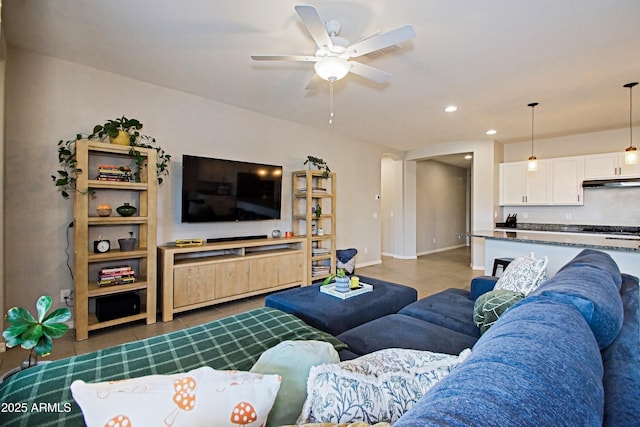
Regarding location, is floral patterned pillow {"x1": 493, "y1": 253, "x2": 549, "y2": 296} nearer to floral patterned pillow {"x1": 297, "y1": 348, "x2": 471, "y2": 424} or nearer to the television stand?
floral patterned pillow {"x1": 297, "y1": 348, "x2": 471, "y2": 424}

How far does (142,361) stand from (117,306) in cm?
201

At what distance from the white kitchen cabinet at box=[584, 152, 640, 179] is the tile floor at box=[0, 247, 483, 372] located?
254 cm

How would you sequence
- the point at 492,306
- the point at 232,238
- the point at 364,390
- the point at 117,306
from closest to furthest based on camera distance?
1. the point at 364,390
2. the point at 492,306
3. the point at 117,306
4. the point at 232,238

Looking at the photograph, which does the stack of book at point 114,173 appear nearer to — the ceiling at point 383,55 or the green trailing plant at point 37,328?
the ceiling at point 383,55

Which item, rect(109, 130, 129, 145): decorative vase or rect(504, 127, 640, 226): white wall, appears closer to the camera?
rect(109, 130, 129, 145): decorative vase

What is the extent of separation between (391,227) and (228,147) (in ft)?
15.4

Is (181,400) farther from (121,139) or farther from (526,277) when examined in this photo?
(121,139)

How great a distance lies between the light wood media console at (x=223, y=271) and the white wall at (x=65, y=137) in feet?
1.20

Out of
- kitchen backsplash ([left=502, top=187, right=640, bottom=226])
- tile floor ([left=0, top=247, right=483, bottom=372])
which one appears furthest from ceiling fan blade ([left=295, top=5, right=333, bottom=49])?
kitchen backsplash ([left=502, top=187, right=640, bottom=226])

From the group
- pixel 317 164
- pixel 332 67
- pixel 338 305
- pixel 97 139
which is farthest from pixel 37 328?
pixel 317 164

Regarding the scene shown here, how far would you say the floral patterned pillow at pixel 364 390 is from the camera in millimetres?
749

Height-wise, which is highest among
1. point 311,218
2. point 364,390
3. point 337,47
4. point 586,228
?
point 337,47

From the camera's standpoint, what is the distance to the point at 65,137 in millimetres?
2912

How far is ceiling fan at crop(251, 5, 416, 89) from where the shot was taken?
1.86 meters
